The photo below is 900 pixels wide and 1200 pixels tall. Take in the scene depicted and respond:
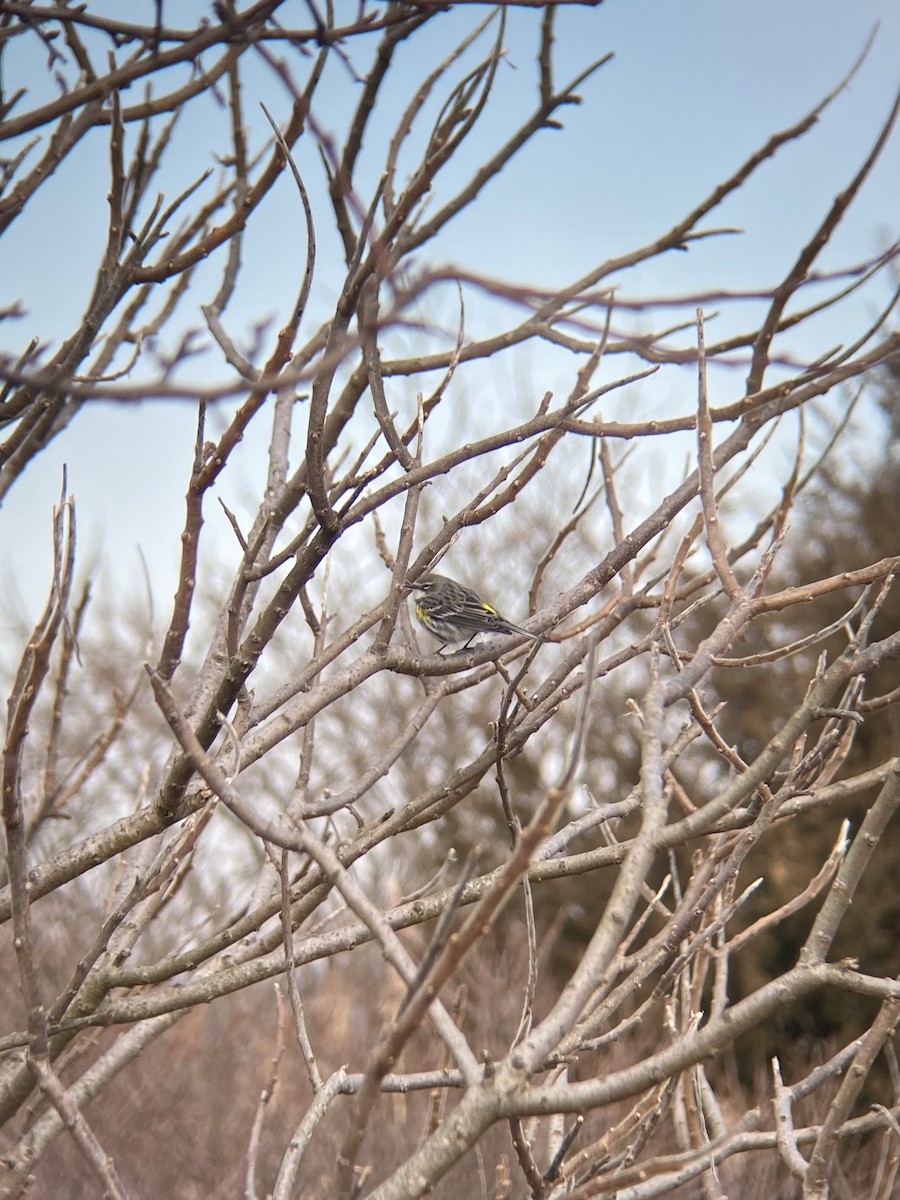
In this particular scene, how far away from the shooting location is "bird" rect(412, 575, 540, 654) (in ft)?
20.4

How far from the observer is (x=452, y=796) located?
2592 millimetres

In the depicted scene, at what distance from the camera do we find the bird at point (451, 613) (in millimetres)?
6227

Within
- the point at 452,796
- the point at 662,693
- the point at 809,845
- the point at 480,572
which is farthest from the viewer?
the point at 480,572

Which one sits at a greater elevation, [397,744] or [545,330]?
Result: [545,330]

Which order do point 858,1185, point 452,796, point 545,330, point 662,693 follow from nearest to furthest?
point 662,693 → point 452,796 → point 545,330 → point 858,1185

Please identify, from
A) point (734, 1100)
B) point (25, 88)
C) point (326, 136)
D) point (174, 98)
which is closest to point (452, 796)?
point (326, 136)

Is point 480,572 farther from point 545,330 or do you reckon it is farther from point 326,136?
point 326,136

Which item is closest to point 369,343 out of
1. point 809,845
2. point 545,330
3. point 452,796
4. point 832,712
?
point 545,330

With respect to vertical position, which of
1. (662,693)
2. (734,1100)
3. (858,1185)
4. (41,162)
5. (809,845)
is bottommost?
(858,1185)

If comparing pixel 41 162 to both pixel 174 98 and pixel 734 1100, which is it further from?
pixel 734 1100

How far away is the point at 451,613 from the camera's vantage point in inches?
250

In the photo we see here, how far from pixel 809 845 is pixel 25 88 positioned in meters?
11.3

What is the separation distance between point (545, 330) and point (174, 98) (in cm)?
106

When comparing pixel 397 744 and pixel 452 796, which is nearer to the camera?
pixel 397 744
